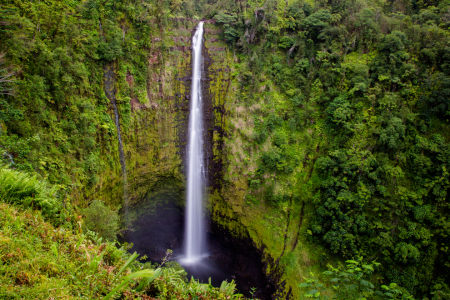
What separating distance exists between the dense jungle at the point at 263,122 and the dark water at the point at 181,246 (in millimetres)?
274

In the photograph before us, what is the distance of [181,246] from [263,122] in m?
11.9

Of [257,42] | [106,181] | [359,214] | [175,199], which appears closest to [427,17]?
[257,42]

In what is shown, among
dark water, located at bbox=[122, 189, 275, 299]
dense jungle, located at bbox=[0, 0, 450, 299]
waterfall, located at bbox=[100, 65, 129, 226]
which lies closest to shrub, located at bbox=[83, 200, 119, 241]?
dense jungle, located at bbox=[0, 0, 450, 299]

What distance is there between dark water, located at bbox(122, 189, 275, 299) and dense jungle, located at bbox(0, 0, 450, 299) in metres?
0.27

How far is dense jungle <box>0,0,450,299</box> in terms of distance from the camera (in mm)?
10922

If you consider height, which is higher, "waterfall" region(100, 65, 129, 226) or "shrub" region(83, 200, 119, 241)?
"waterfall" region(100, 65, 129, 226)

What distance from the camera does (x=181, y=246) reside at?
18.7 m

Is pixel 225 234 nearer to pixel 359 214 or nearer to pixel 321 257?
pixel 321 257

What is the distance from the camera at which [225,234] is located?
18.2m

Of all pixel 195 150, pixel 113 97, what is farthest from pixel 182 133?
pixel 113 97

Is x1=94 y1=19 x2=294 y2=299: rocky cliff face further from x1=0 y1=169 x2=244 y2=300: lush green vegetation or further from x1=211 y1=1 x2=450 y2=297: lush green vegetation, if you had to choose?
x1=0 y1=169 x2=244 y2=300: lush green vegetation

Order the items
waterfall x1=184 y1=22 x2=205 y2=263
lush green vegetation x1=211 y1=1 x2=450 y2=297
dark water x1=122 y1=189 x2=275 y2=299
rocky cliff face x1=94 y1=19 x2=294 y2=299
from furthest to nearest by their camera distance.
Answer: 1. waterfall x1=184 y1=22 x2=205 y2=263
2. rocky cliff face x1=94 y1=19 x2=294 y2=299
3. dark water x1=122 y1=189 x2=275 y2=299
4. lush green vegetation x1=211 y1=1 x2=450 y2=297

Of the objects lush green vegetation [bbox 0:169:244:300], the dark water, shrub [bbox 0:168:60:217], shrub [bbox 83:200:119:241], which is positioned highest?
shrub [bbox 0:168:60:217]

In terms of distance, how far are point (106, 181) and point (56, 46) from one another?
7.71 metres
